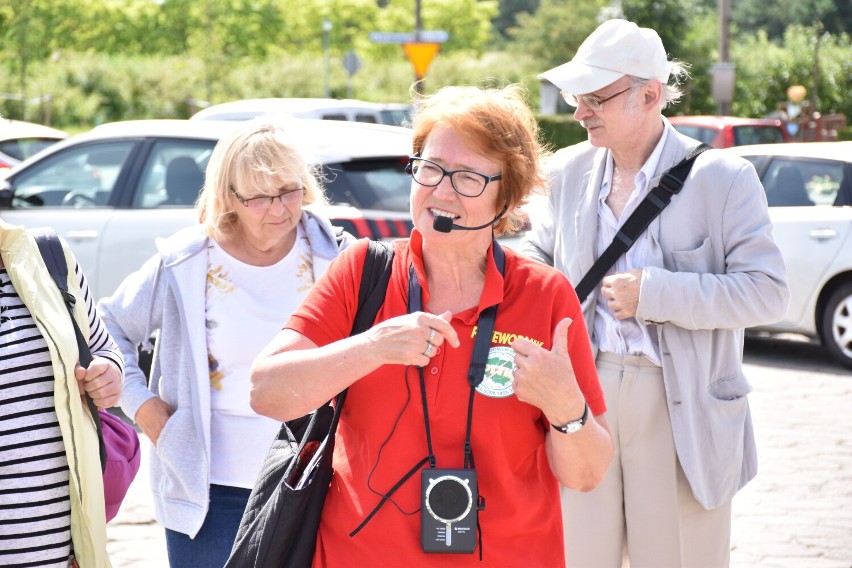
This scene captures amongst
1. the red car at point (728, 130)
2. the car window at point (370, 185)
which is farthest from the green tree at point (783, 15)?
the car window at point (370, 185)

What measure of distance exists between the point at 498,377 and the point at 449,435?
5.8 inches

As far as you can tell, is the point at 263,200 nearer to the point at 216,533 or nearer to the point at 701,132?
the point at 216,533

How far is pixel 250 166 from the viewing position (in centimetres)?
364

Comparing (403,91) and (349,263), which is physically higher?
(349,263)

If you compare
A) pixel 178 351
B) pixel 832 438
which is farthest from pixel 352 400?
pixel 832 438

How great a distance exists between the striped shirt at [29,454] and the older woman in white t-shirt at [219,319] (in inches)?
24.2

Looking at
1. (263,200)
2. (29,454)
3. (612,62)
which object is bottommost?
(29,454)

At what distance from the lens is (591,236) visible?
3600 millimetres

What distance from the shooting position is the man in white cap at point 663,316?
11.1 feet

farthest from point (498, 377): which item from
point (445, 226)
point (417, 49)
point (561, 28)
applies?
point (561, 28)

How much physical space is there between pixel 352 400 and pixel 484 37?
239ft

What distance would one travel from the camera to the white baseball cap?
343 cm

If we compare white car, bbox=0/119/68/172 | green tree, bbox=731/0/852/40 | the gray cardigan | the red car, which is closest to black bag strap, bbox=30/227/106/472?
the gray cardigan

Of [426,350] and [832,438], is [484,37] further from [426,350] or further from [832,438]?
[426,350]
